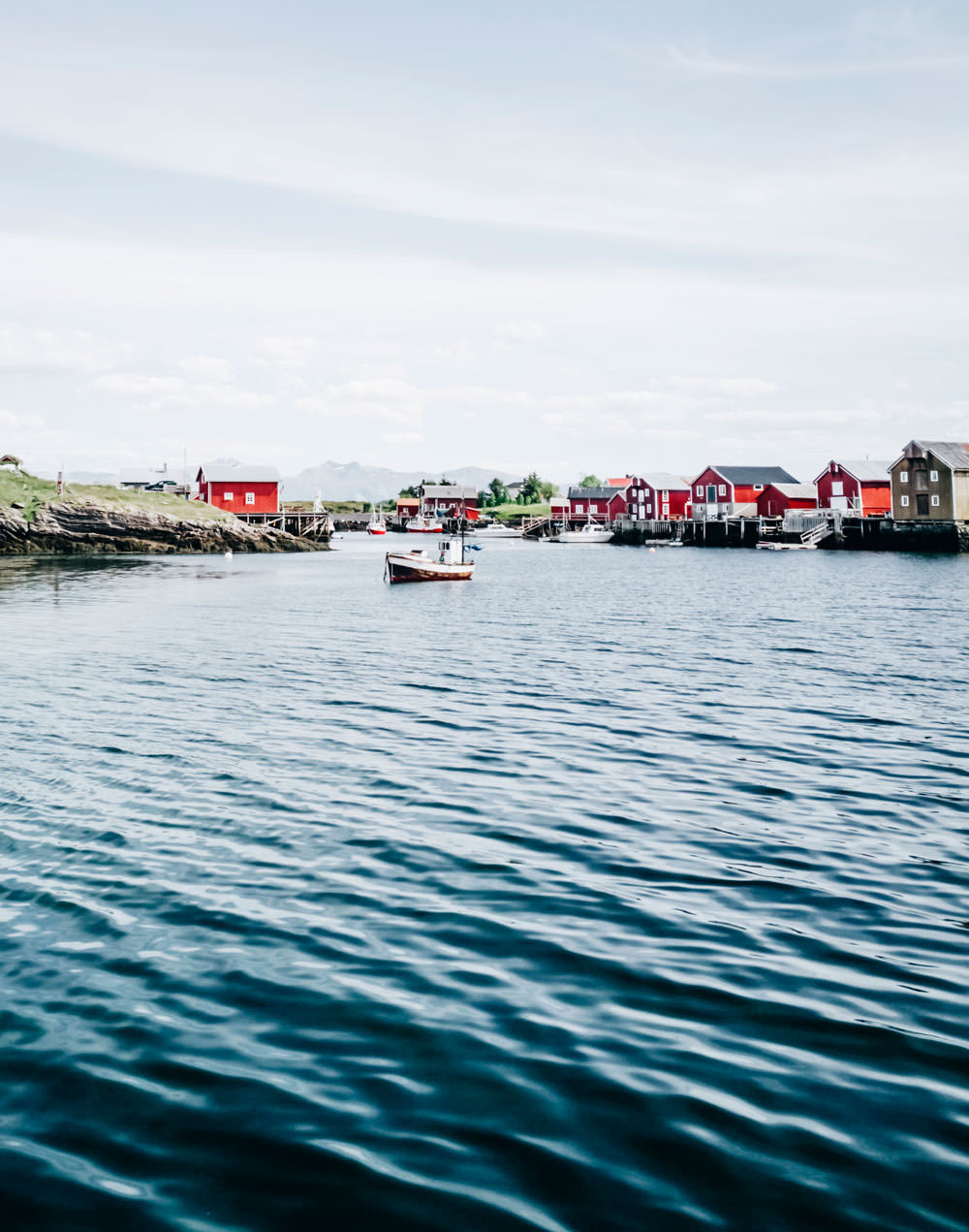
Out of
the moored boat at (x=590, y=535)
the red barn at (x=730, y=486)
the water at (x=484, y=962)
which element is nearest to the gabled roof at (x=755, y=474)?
the red barn at (x=730, y=486)

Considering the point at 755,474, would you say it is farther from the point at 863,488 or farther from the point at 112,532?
the point at 112,532

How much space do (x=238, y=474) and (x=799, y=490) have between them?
73.6m

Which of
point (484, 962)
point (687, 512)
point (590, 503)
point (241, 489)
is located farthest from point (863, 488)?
point (484, 962)

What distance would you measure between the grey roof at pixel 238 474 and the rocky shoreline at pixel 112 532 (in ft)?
50.0

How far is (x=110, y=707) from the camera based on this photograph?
22.2 meters

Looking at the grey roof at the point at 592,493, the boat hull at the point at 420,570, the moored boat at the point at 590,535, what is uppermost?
the grey roof at the point at 592,493

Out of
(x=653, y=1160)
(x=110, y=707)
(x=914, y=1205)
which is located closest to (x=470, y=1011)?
(x=653, y=1160)

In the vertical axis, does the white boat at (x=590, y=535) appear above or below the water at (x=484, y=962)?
above

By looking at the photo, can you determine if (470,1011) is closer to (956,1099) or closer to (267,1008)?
(267,1008)

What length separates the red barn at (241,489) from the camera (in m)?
129

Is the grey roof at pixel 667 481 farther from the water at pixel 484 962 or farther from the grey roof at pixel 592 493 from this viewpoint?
Answer: the water at pixel 484 962

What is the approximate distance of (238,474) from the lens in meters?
130

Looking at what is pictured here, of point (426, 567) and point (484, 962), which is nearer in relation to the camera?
point (484, 962)

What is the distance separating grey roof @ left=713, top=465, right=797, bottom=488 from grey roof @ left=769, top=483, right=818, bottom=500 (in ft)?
10.2
